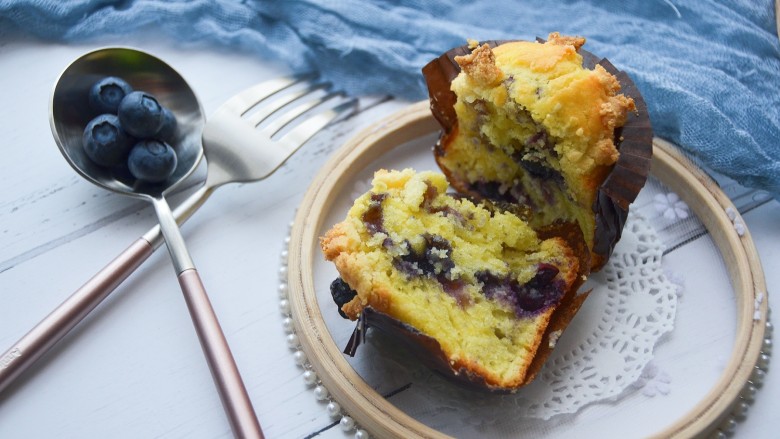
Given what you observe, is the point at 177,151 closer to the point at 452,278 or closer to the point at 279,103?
the point at 279,103

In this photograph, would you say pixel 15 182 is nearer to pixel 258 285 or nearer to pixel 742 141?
pixel 258 285

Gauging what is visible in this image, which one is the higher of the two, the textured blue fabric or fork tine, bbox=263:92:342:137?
the textured blue fabric

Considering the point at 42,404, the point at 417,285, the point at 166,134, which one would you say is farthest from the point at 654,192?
the point at 42,404

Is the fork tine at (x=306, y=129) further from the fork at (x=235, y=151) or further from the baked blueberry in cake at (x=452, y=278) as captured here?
the baked blueberry in cake at (x=452, y=278)

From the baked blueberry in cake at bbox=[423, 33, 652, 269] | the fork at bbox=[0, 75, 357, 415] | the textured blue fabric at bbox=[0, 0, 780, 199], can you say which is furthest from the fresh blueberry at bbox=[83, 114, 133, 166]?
the baked blueberry in cake at bbox=[423, 33, 652, 269]

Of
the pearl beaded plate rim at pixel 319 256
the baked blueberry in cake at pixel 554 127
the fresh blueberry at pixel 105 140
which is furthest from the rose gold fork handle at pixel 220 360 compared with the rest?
the baked blueberry in cake at pixel 554 127

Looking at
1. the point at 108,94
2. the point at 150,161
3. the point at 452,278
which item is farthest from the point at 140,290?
the point at 452,278

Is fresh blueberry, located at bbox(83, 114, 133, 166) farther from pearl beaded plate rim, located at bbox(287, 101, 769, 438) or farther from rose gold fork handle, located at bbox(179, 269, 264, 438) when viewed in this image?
pearl beaded plate rim, located at bbox(287, 101, 769, 438)

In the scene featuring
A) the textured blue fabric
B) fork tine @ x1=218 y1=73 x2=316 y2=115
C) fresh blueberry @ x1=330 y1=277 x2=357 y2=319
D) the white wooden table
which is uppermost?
the textured blue fabric
